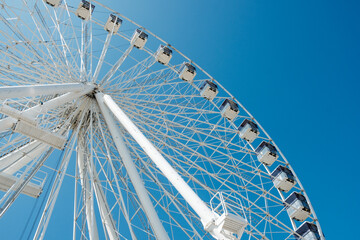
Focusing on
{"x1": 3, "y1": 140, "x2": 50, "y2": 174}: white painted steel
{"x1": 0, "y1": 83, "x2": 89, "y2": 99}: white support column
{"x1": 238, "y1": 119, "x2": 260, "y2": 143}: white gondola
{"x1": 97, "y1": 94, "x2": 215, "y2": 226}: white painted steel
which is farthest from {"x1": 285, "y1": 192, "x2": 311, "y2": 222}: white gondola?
{"x1": 0, "y1": 83, "x2": 89, "y2": 99}: white support column

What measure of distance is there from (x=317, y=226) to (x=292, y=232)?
6.17 feet

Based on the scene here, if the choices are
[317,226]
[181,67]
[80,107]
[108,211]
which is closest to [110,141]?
[80,107]

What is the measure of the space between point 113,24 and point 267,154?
32.1 ft

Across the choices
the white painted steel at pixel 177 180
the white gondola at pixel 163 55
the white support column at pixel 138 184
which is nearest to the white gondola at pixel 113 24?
the white gondola at pixel 163 55

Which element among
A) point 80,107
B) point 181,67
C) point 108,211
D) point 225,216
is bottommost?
point 225,216

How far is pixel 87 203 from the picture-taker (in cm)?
1316

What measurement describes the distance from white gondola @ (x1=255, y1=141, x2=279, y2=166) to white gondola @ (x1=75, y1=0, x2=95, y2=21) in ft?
34.4

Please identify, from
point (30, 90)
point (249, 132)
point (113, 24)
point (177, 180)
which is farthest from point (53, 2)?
point (177, 180)

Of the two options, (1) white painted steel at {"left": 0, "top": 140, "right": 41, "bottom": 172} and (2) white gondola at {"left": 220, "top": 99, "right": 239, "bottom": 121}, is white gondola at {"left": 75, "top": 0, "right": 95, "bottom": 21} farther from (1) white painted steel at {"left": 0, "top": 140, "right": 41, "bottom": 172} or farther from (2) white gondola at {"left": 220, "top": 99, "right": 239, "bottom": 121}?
(2) white gondola at {"left": 220, "top": 99, "right": 239, "bottom": 121}

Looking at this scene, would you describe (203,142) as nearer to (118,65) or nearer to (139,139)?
(118,65)

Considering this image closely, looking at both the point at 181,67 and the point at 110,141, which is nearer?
the point at 110,141

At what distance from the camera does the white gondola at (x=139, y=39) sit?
1814 centimetres

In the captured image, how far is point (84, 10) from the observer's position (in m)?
17.5

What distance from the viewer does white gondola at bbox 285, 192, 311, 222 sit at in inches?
658
